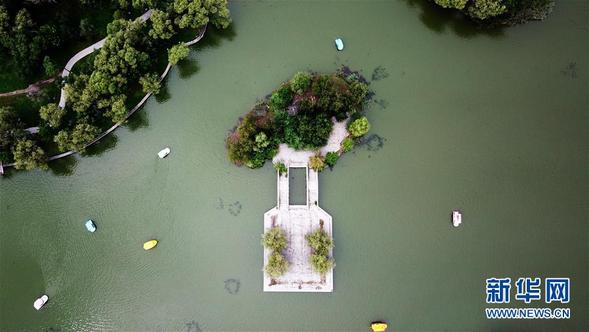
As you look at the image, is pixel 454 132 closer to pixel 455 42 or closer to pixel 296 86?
pixel 455 42

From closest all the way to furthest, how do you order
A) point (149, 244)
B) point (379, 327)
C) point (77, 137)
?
point (379, 327), point (77, 137), point (149, 244)

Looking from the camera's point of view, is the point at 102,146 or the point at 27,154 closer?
the point at 27,154

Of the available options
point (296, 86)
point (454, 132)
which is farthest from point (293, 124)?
point (454, 132)

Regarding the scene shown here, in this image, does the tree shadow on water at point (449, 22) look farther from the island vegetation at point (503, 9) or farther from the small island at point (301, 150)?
the small island at point (301, 150)

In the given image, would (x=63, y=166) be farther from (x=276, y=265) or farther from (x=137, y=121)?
(x=276, y=265)

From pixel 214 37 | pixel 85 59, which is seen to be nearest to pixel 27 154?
pixel 85 59

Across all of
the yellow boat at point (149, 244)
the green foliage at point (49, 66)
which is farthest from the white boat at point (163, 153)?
the green foliage at point (49, 66)
